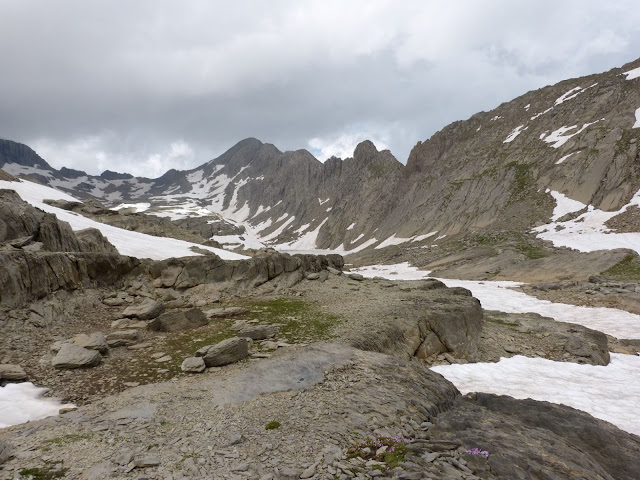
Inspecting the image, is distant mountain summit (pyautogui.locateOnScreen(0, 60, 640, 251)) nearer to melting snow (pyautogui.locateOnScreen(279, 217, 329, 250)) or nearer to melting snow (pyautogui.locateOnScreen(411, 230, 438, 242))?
melting snow (pyautogui.locateOnScreen(411, 230, 438, 242))

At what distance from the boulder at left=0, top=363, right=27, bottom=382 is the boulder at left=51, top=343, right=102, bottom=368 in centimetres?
98

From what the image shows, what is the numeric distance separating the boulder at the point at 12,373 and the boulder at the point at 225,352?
5549 millimetres

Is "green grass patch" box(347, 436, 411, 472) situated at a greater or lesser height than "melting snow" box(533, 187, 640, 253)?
lesser

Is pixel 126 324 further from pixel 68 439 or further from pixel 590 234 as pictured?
pixel 590 234

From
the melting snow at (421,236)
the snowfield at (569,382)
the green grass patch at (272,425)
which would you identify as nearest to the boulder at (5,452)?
the green grass patch at (272,425)

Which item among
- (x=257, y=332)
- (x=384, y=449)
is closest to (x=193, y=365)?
(x=257, y=332)

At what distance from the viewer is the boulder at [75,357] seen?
1251 cm

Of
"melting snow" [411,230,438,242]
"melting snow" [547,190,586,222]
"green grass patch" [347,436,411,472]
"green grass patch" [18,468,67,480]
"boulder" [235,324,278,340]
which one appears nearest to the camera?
"green grass patch" [18,468,67,480]

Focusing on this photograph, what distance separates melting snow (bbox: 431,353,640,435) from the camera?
48.3ft

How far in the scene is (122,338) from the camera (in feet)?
49.9

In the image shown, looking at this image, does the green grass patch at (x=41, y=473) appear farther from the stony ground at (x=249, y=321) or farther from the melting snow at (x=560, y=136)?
the melting snow at (x=560, y=136)

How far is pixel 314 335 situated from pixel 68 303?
43.4 feet

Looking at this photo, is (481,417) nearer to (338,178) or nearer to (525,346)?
(525,346)

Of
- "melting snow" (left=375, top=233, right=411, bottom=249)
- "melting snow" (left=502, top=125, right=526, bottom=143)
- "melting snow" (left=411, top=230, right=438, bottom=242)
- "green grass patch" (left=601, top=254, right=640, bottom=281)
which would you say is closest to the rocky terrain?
"green grass patch" (left=601, top=254, right=640, bottom=281)
